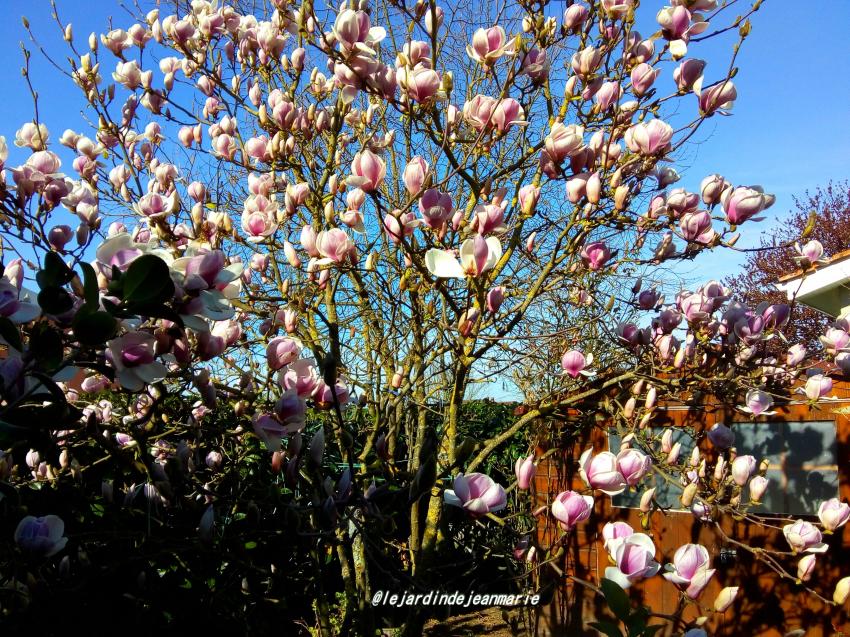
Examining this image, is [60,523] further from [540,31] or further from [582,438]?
[582,438]

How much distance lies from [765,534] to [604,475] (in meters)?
3.10

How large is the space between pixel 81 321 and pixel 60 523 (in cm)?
60

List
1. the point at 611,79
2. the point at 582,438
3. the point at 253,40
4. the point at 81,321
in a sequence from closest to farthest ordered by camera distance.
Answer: the point at 81,321, the point at 611,79, the point at 253,40, the point at 582,438

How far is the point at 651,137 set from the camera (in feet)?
5.52

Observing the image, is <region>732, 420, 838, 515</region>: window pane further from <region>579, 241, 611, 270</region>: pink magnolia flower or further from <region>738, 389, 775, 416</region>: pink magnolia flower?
<region>579, 241, 611, 270</region>: pink magnolia flower

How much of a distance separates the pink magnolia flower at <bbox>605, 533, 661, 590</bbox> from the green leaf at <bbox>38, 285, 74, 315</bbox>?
105cm

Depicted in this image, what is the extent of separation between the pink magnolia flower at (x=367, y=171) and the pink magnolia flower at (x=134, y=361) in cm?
65

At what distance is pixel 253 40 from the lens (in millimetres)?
2359

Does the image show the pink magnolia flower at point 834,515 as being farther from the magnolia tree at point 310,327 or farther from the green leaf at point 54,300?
the green leaf at point 54,300

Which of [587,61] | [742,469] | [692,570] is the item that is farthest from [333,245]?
[742,469]

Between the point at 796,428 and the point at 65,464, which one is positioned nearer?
the point at 65,464

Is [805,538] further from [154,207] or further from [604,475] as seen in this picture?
[154,207]

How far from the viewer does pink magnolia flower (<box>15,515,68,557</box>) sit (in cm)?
115

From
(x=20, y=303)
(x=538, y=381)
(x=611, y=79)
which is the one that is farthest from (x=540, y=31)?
(x=538, y=381)
